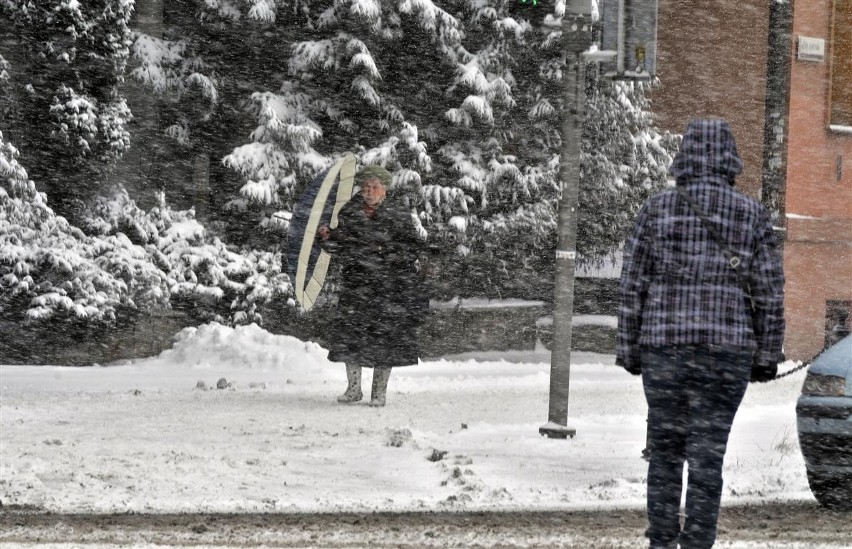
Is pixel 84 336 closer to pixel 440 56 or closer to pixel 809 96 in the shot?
pixel 440 56

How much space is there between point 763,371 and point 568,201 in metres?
4.18

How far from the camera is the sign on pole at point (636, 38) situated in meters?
8.34

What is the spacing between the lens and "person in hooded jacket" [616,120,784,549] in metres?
5.00

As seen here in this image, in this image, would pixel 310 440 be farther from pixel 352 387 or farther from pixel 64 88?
pixel 64 88

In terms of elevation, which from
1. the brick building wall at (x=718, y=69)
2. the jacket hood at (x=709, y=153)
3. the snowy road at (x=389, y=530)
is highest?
the brick building wall at (x=718, y=69)

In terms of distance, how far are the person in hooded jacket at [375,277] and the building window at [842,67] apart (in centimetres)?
1159

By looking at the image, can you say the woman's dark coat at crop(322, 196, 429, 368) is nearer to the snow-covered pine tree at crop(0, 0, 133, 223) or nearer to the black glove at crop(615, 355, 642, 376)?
the snow-covered pine tree at crop(0, 0, 133, 223)

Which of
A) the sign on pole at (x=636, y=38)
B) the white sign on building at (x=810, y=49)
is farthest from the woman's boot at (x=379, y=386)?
the white sign on building at (x=810, y=49)

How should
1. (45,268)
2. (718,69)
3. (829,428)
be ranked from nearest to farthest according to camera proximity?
(829,428), (45,268), (718,69)

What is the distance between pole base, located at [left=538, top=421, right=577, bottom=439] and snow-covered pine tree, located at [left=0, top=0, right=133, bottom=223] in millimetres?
7947

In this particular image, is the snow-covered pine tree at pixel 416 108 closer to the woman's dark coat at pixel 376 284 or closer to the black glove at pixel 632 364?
the woman's dark coat at pixel 376 284

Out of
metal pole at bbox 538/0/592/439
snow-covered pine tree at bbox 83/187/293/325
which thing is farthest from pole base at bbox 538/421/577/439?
snow-covered pine tree at bbox 83/187/293/325

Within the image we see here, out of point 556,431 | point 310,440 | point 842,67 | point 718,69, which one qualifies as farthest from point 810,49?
point 310,440

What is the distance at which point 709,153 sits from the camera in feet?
17.0
